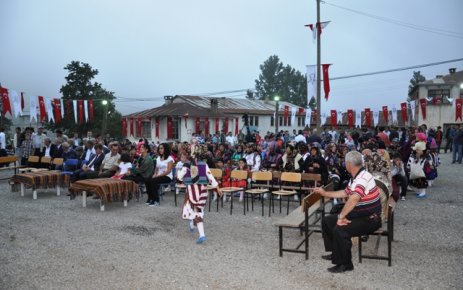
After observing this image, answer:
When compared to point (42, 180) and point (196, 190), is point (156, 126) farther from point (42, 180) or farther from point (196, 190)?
point (196, 190)

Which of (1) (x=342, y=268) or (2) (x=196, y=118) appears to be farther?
(2) (x=196, y=118)

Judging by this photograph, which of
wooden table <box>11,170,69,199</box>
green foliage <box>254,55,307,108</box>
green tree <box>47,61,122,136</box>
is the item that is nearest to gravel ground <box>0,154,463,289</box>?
wooden table <box>11,170,69,199</box>

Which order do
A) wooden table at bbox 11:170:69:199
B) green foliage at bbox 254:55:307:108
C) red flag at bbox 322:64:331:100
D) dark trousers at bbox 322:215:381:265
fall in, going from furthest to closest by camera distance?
green foliage at bbox 254:55:307:108 → red flag at bbox 322:64:331:100 → wooden table at bbox 11:170:69:199 → dark trousers at bbox 322:215:381:265

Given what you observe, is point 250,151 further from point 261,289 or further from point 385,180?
point 261,289

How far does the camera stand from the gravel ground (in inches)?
175

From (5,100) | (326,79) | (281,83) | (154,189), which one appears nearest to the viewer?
(154,189)

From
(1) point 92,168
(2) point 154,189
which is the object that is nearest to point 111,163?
(1) point 92,168

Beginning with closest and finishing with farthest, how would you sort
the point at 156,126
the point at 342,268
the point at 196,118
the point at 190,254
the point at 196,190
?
the point at 342,268
the point at 190,254
the point at 196,190
the point at 196,118
the point at 156,126

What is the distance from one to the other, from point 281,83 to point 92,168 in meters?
65.3

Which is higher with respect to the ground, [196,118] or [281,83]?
[281,83]

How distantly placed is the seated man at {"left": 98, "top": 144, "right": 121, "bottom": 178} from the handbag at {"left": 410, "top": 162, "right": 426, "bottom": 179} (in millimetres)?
8284

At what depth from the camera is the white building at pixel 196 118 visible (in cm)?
3106

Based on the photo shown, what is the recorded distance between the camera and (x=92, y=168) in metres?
10.8

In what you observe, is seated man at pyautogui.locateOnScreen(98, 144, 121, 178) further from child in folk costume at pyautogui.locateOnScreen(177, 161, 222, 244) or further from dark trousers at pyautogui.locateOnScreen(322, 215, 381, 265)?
dark trousers at pyautogui.locateOnScreen(322, 215, 381, 265)
